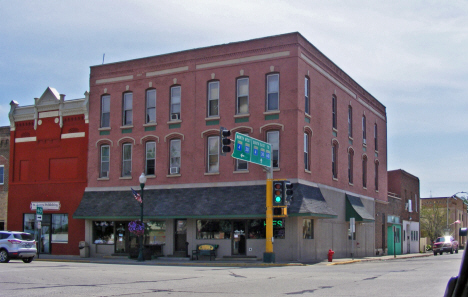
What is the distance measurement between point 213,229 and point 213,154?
442 cm

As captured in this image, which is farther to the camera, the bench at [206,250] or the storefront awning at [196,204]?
the bench at [206,250]

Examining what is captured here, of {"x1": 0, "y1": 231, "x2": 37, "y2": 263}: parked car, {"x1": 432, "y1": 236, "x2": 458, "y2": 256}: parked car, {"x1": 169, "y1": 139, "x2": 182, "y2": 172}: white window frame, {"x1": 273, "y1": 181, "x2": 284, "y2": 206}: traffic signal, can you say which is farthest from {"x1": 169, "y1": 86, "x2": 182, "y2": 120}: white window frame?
{"x1": 432, "y1": 236, "x2": 458, "y2": 256}: parked car

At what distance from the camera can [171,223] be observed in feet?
109

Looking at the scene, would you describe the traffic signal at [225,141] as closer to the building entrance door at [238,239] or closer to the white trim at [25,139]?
the building entrance door at [238,239]

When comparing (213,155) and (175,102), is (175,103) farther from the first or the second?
(213,155)

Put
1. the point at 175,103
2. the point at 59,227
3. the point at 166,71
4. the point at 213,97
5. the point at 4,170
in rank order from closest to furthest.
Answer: the point at 213,97, the point at 175,103, the point at 166,71, the point at 59,227, the point at 4,170

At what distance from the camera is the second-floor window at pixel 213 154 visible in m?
32.9

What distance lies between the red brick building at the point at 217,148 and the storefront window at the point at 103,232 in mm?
64

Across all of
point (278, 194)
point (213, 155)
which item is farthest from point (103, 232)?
point (278, 194)

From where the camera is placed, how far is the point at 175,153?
34.3 m

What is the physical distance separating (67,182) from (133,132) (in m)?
6.03

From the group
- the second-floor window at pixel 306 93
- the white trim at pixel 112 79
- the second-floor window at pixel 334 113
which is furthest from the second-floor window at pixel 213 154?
the second-floor window at pixel 334 113

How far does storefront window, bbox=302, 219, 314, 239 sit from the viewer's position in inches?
1207

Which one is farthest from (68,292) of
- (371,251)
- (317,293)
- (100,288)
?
(371,251)
